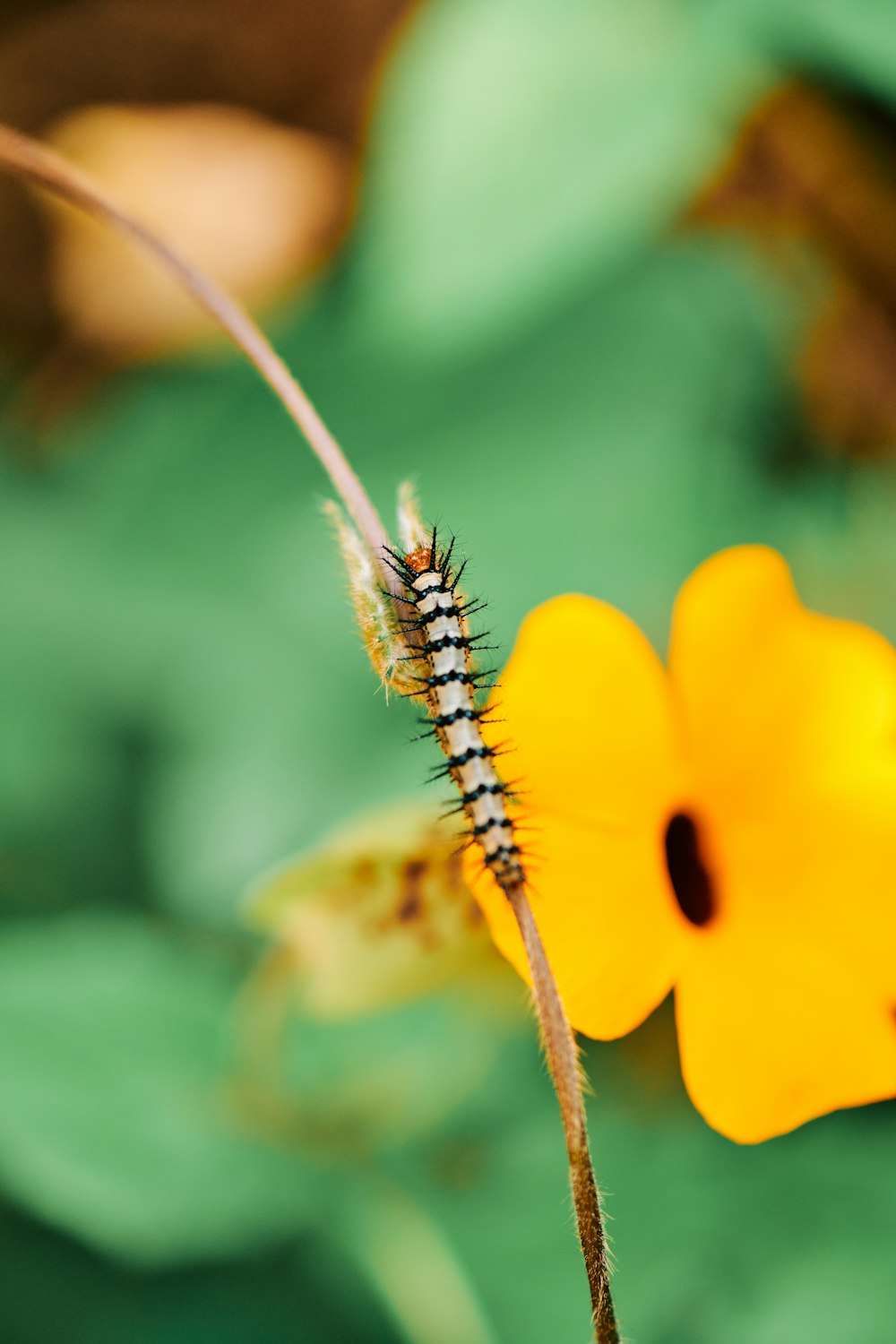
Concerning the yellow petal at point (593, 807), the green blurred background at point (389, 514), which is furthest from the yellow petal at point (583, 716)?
the green blurred background at point (389, 514)

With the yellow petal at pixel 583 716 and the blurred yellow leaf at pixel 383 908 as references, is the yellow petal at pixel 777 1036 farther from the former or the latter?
the blurred yellow leaf at pixel 383 908

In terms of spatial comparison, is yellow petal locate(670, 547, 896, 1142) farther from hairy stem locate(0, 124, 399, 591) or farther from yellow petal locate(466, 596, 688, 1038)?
hairy stem locate(0, 124, 399, 591)

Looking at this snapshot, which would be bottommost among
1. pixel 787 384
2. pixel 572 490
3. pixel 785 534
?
pixel 785 534

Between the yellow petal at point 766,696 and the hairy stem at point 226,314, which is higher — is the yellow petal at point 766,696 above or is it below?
below

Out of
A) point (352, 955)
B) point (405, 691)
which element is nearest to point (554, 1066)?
point (405, 691)

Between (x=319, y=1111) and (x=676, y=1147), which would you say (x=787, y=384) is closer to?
(x=676, y=1147)

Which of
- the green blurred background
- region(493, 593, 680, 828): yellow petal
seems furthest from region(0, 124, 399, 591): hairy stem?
the green blurred background

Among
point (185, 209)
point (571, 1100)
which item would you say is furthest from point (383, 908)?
point (185, 209)

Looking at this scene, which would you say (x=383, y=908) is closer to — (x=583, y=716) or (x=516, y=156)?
(x=583, y=716)
